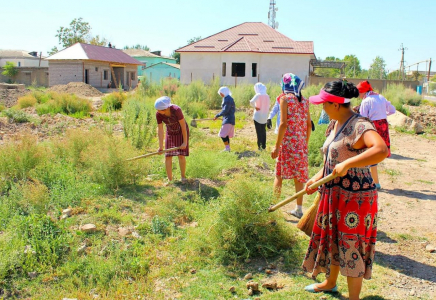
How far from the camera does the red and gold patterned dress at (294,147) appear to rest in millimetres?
4660

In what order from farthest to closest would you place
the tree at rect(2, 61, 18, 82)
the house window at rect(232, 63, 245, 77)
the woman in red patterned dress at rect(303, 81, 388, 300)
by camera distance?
the tree at rect(2, 61, 18, 82)
the house window at rect(232, 63, 245, 77)
the woman in red patterned dress at rect(303, 81, 388, 300)

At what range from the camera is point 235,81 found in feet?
93.5

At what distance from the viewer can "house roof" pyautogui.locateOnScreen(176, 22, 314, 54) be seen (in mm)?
29250

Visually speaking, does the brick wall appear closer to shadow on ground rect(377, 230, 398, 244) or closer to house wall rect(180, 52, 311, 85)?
house wall rect(180, 52, 311, 85)

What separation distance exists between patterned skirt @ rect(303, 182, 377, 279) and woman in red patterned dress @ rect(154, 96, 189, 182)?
3219 millimetres

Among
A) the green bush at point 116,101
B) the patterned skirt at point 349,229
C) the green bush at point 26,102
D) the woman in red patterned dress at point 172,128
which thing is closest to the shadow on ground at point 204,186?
the woman in red patterned dress at point 172,128

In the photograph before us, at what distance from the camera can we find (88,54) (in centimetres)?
3256

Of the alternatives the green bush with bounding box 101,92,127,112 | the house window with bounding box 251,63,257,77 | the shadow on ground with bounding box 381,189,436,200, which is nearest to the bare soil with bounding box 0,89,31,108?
the green bush with bounding box 101,92,127,112

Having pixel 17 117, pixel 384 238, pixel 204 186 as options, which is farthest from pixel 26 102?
pixel 384 238

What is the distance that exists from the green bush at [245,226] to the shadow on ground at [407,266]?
977 millimetres

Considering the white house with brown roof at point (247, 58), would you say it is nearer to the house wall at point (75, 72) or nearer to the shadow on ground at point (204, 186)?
the house wall at point (75, 72)

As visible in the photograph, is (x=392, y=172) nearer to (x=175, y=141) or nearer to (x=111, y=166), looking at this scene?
(x=175, y=141)

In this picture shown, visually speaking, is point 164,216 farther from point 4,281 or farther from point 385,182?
point 385,182

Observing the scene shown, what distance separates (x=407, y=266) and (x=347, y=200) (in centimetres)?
151
